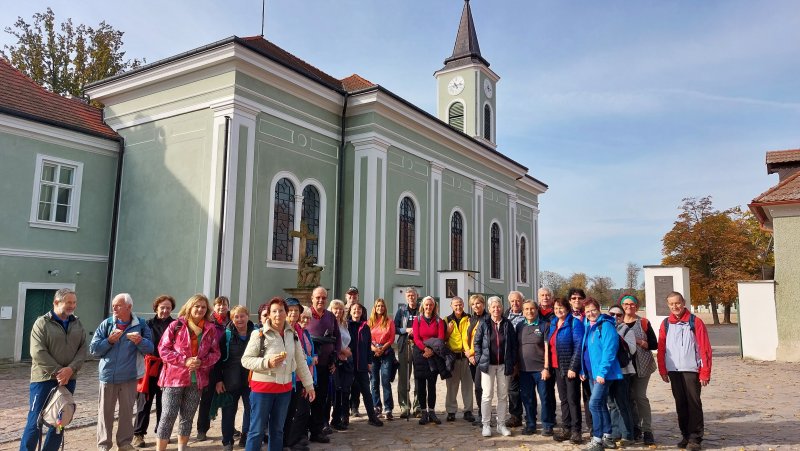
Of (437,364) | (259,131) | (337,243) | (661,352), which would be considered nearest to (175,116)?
(259,131)

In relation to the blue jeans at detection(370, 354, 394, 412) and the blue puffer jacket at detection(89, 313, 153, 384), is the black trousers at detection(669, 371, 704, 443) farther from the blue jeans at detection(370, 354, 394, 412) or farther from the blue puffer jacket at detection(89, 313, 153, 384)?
the blue puffer jacket at detection(89, 313, 153, 384)

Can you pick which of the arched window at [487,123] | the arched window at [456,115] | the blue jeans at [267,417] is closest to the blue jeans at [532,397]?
the blue jeans at [267,417]

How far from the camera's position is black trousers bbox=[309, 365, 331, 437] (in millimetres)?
6375

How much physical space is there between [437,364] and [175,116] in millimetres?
10442

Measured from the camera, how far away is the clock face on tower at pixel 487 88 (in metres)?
28.2

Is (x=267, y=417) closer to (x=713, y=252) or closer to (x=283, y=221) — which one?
(x=283, y=221)

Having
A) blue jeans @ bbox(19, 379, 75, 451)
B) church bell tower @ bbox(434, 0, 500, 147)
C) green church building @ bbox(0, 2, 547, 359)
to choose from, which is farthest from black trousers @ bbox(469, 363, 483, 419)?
church bell tower @ bbox(434, 0, 500, 147)

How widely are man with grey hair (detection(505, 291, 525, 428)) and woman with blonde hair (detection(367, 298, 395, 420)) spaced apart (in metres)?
1.57

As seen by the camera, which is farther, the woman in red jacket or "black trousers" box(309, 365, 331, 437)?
the woman in red jacket

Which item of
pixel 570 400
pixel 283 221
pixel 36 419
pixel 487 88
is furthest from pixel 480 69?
pixel 36 419

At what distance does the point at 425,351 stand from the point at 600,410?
2.19 metres

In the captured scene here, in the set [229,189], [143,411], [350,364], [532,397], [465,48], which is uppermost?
[465,48]

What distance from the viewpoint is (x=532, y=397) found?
6.90 metres

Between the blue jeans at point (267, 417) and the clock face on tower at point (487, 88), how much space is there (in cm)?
2490
